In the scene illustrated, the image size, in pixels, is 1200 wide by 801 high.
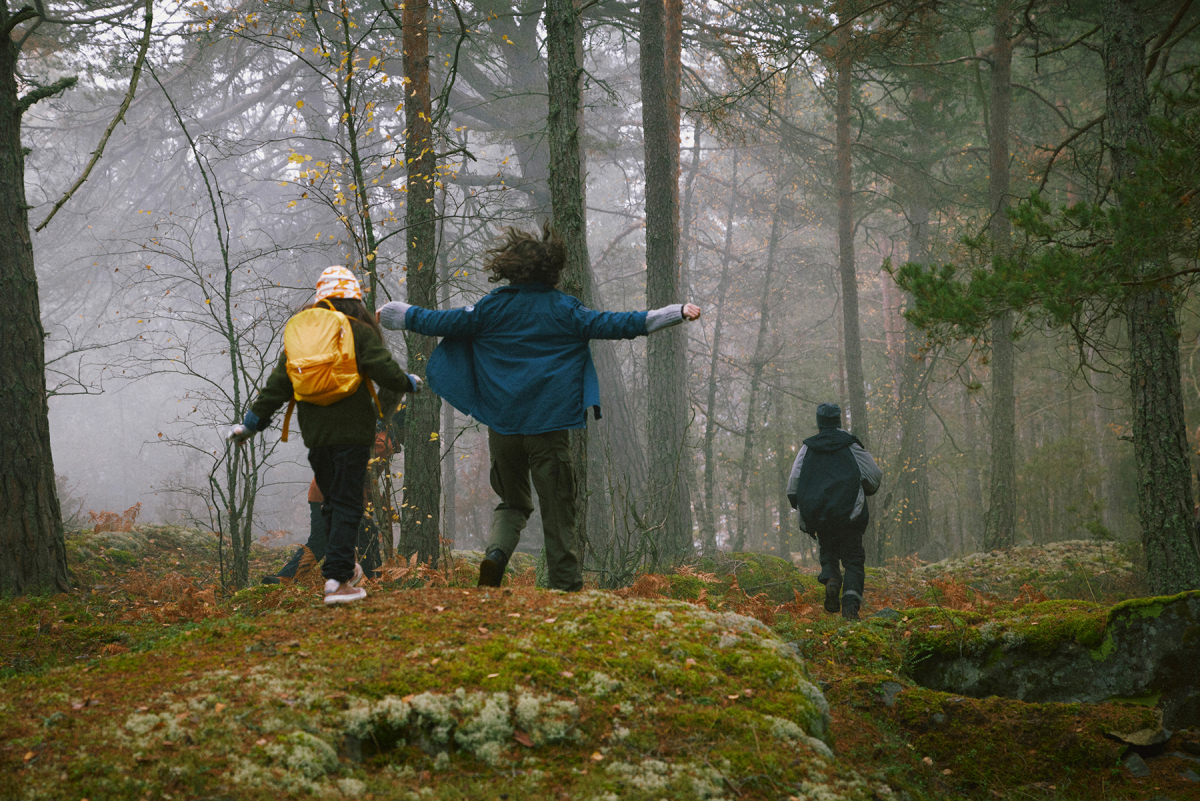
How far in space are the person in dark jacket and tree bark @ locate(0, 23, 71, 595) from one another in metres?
6.41

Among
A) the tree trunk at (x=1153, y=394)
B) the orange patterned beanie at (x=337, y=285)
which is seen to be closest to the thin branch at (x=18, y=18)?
the orange patterned beanie at (x=337, y=285)

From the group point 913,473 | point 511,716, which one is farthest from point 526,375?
point 913,473

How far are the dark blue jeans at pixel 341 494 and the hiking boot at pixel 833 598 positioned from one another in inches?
193

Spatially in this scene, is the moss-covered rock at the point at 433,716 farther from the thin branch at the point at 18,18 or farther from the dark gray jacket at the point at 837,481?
the thin branch at the point at 18,18

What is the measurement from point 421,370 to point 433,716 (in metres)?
4.84

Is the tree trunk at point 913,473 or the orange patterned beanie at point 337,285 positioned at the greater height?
the orange patterned beanie at point 337,285

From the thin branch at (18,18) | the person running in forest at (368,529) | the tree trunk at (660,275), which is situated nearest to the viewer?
the thin branch at (18,18)

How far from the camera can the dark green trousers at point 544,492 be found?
425 cm

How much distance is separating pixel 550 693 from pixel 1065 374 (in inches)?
762

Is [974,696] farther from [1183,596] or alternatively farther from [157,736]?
[157,736]

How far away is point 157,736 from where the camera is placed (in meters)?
2.26

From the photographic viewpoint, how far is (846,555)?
711 cm

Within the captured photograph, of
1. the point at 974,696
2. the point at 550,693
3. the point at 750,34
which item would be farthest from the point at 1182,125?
the point at 750,34

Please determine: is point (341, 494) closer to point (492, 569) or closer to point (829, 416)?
point (492, 569)
